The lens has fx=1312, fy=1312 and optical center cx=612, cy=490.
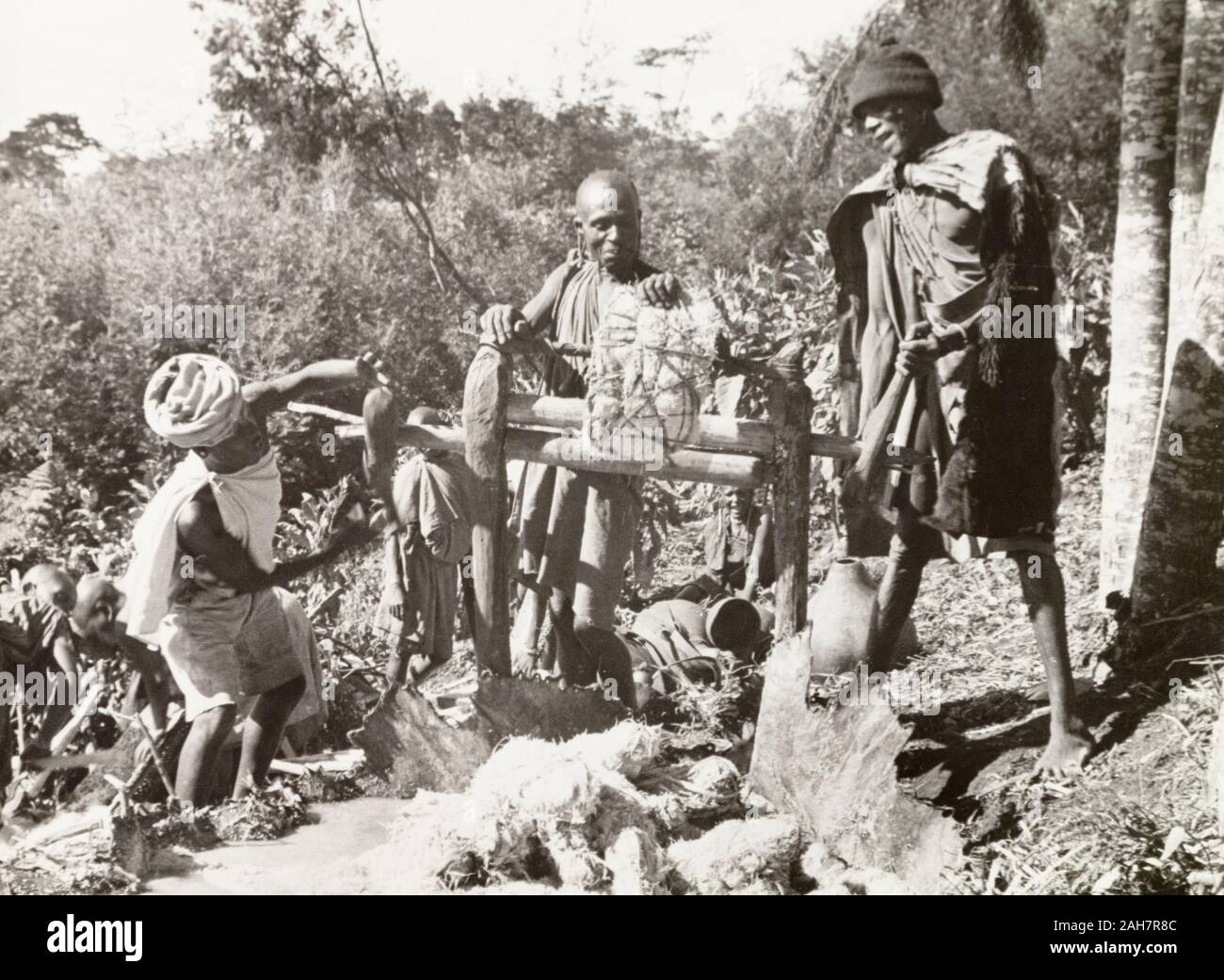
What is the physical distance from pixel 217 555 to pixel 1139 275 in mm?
4403

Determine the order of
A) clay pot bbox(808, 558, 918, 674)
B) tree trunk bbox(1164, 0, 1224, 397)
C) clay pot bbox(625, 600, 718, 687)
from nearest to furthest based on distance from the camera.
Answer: clay pot bbox(808, 558, 918, 674) → tree trunk bbox(1164, 0, 1224, 397) → clay pot bbox(625, 600, 718, 687)

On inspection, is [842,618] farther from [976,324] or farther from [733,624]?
[976,324]

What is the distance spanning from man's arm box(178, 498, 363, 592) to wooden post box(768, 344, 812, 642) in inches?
58.8

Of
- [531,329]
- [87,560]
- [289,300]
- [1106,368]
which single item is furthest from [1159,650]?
[289,300]

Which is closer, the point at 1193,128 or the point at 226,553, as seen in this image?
the point at 226,553

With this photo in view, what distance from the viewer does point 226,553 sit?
433 centimetres

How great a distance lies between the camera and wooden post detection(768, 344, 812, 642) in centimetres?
464

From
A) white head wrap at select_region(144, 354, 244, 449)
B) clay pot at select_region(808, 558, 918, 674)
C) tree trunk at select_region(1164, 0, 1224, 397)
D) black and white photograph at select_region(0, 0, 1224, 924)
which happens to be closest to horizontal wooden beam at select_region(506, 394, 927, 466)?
black and white photograph at select_region(0, 0, 1224, 924)

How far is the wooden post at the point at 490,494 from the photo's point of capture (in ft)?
15.4

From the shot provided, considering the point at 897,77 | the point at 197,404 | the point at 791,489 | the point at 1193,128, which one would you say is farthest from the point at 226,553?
the point at 1193,128

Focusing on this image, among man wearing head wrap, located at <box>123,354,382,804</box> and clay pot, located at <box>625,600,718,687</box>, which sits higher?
man wearing head wrap, located at <box>123,354,382,804</box>

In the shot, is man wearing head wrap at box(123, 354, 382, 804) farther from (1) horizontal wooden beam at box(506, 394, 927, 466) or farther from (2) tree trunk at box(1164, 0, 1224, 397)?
(2) tree trunk at box(1164, 0, 1224, 397)

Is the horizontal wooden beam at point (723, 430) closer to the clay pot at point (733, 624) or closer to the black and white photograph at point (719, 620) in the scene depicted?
the black and white photograph at point (719, 620)

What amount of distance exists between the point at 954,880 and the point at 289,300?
26.5 ft
